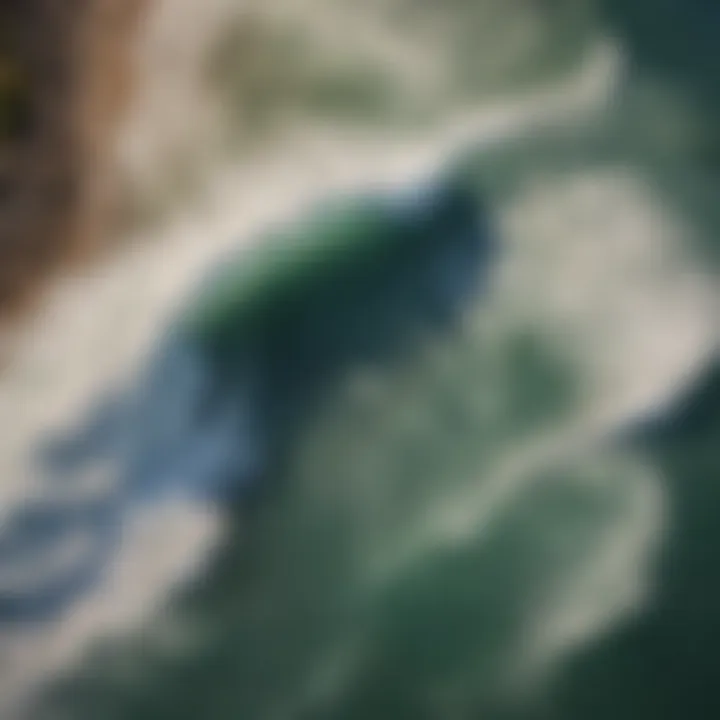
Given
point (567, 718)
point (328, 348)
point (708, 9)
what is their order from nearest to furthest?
point (567, 718) < point (328, 348) < point (708, 9)

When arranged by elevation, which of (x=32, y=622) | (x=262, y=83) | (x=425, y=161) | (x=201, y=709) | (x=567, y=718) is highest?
(x=262, y=83)

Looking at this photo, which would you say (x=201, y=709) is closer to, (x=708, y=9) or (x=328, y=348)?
(x=328, y=348)

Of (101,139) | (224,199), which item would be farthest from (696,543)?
(101,139)

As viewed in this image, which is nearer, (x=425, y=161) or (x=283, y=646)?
(x=283, y=646)

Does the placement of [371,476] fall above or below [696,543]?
above

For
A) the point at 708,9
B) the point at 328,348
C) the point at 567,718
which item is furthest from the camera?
the point at 708,9

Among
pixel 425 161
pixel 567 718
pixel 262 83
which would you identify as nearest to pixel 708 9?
pixel 425 161
